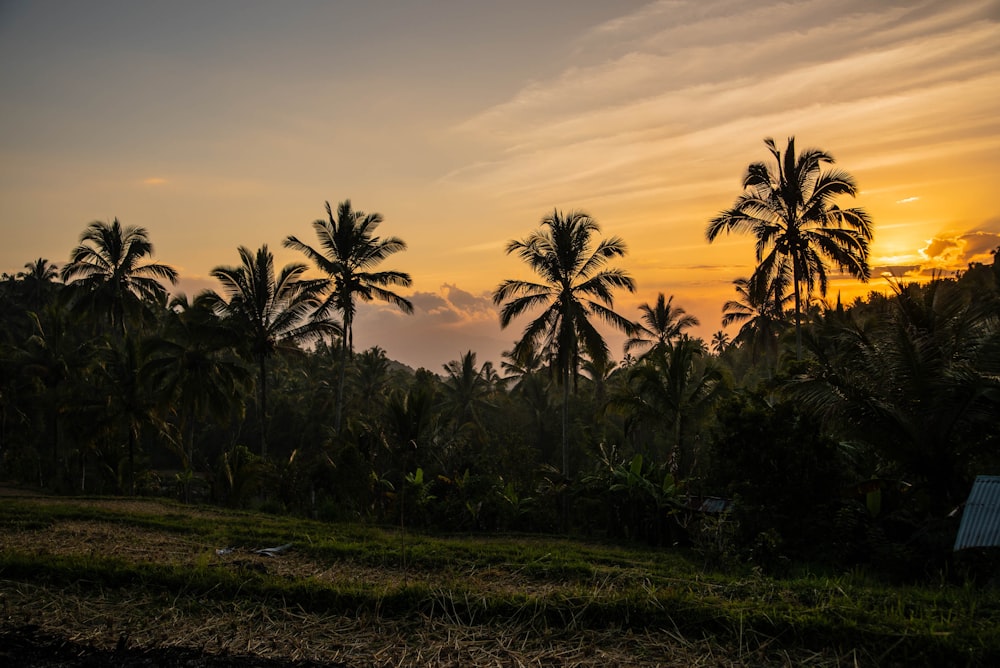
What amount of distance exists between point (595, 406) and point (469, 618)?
34143 mm

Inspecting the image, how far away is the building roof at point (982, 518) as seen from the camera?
7.04m

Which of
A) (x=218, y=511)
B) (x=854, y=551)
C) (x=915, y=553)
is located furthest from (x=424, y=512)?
(x=915, y=553)

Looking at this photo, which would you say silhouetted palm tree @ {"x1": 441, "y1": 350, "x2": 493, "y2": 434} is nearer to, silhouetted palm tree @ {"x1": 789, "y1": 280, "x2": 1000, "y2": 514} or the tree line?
the tree line

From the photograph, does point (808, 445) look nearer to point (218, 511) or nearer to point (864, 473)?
point (864, 473)

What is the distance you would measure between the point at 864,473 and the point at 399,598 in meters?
10.7

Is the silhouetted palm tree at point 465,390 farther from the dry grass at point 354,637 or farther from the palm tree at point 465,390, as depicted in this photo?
the dry grass at point 354,637

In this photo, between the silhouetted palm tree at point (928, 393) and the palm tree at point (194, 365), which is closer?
the silhouetted palm tree at point (928, 393)

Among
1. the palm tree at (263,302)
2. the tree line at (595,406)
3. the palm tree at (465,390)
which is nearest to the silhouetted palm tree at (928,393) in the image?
the tree line at (595,406)

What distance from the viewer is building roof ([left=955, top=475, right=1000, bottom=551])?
7.04m

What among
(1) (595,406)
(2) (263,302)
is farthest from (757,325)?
(2) (263,302)

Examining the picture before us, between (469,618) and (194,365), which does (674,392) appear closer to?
(469,618)

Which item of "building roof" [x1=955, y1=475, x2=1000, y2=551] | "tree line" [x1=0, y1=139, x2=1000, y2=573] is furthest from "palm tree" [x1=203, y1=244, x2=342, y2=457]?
"building roof" [x1=955, y1=475, x2=1000, y2=551]

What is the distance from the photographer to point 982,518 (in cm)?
725

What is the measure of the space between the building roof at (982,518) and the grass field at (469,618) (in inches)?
27.2
